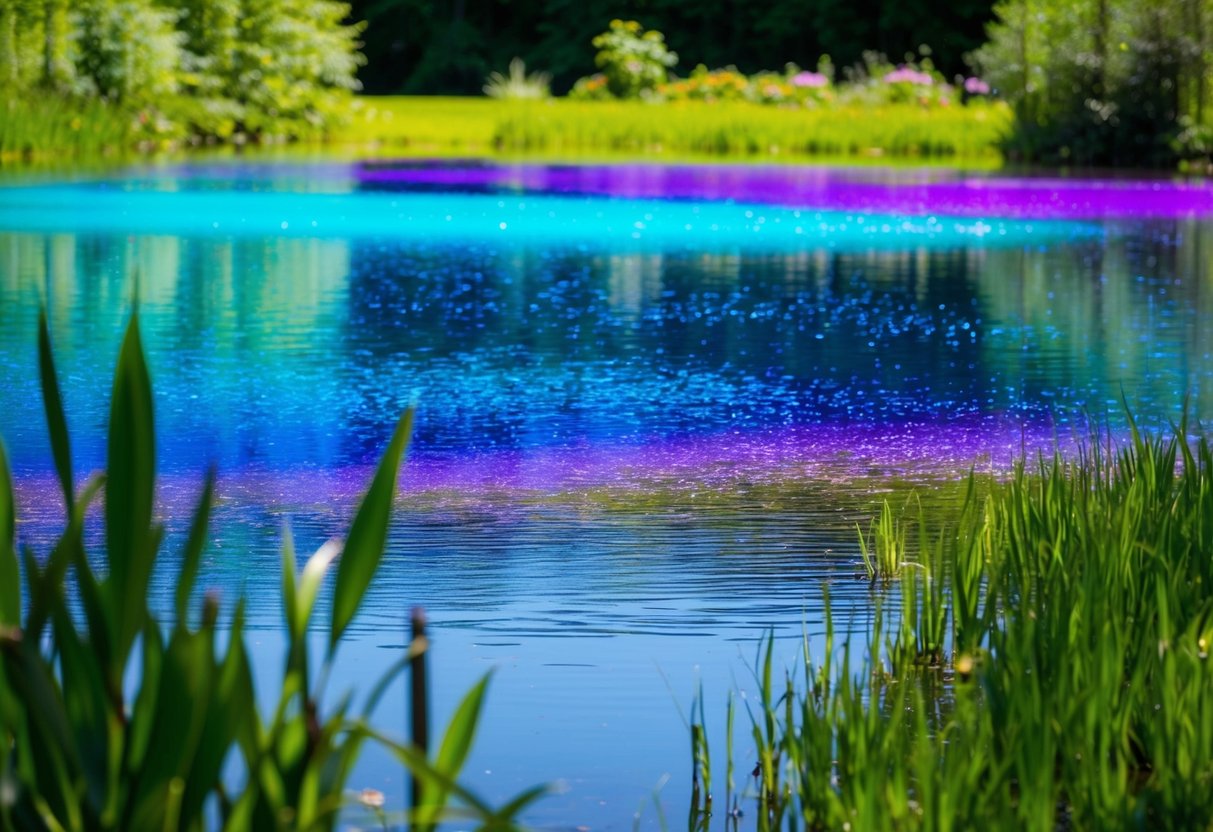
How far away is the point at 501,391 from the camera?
8.16 m

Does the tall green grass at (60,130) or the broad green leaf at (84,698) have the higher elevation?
the tall green grass at (60,130)

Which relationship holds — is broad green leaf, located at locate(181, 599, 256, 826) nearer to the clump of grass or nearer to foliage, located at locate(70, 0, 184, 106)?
the clump of grass

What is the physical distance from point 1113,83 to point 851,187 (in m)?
5.35

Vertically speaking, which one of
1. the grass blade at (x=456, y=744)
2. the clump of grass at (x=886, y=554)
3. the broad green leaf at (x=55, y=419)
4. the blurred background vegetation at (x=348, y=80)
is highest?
the blurred background vegetation at (x=348, y=80)

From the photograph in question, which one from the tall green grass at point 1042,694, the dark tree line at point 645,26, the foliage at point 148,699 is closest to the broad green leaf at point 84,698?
the foliage at point 148,699

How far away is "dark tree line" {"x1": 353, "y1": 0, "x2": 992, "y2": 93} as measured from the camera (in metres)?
49.3

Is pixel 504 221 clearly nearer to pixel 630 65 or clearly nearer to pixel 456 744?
pixel 456 744

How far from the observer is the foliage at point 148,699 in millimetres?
1944

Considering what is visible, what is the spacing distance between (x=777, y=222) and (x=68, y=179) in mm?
7779

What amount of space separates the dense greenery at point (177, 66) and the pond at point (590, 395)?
8.06 m

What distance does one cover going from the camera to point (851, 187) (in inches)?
858

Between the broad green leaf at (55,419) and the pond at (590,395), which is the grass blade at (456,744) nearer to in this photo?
the broad green leaf at (55,419)

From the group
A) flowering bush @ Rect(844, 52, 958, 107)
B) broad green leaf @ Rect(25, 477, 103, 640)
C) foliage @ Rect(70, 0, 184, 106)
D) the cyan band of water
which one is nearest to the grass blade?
broad green leaf @ Rect(25, 477, 103, 640)

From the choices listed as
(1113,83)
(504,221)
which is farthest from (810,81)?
(504,221)
